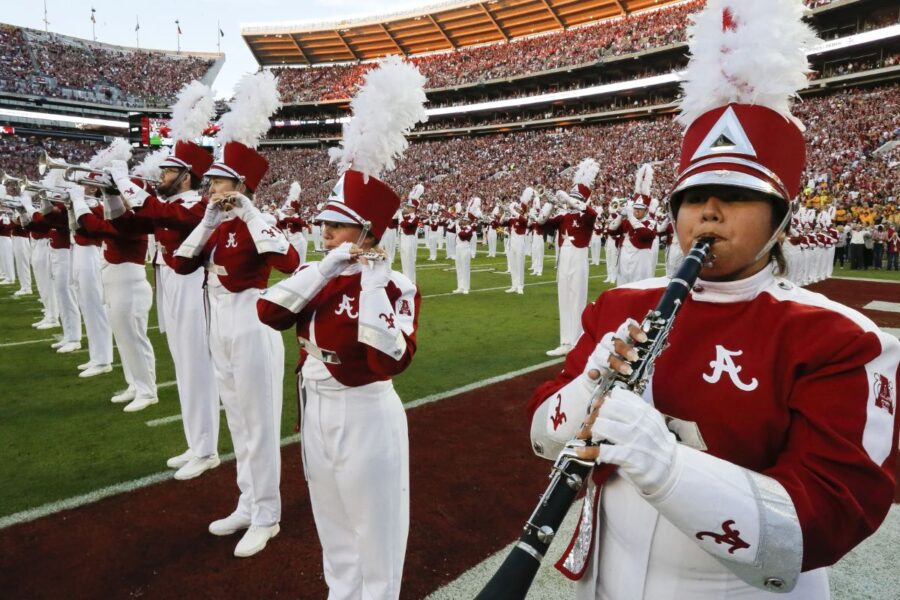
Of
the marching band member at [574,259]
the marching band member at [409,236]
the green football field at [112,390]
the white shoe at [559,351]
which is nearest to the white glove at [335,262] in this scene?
the green football field at [112,390]

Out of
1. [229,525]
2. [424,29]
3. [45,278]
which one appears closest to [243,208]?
[229,525]

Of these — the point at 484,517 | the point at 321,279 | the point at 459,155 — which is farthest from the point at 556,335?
the point at 459,155

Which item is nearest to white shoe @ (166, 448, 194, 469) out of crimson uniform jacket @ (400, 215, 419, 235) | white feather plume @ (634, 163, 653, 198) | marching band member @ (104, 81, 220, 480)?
marching band member @ (104, 81, 220, 480)

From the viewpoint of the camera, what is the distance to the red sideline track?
3.10 m

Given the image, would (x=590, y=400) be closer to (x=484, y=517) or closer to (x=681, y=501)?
(x=681, y=501)

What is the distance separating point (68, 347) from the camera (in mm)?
8797

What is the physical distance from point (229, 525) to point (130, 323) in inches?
136

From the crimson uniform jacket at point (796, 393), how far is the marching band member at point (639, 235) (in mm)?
9134

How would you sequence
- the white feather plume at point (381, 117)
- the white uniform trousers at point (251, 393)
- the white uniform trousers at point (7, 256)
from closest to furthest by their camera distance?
the white feather plume at point (381, 117)
the white uniform trousers at point (251, 393)
the white uniform trousers at point (7, 256)

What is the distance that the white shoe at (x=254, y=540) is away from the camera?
337 cm

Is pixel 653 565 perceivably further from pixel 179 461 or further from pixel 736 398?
pixel 179 461

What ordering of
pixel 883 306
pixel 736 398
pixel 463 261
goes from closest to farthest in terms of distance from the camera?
pixel 736 398
pixel 883 306
pixel 463 261

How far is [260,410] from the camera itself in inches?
142

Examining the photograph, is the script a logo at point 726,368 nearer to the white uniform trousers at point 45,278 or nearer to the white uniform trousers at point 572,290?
the white uniform trousers at point 572,290
